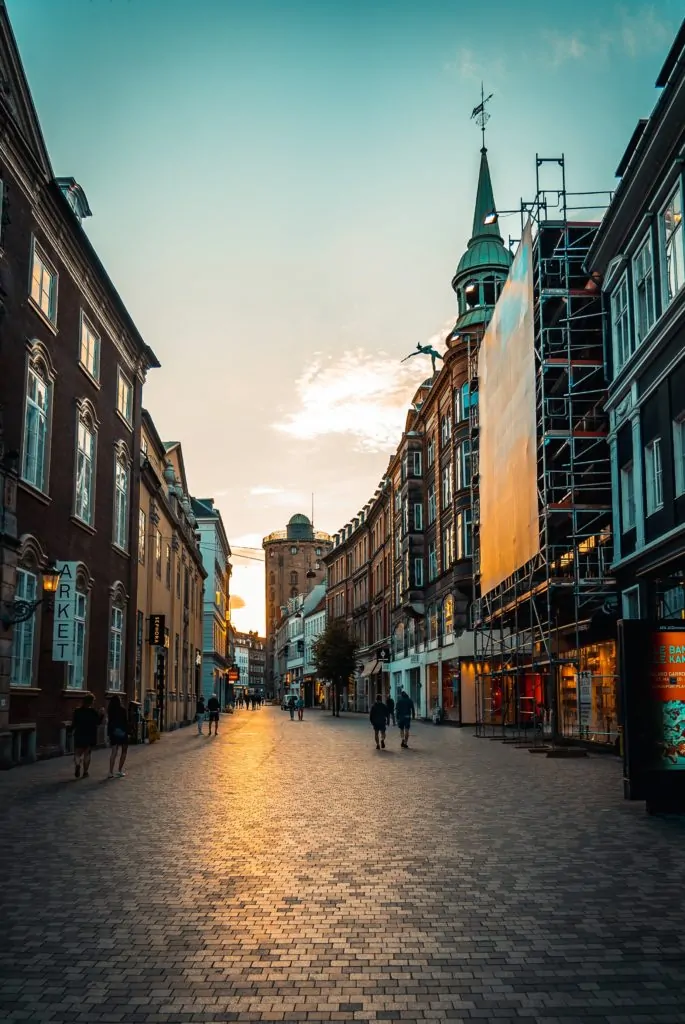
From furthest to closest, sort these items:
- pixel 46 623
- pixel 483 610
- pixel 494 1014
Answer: pixel 483 610
pixel 46 623
pixel 494 1014

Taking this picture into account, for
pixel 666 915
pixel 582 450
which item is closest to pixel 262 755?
pixel 582 450

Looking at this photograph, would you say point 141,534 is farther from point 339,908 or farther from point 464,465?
point 339,908

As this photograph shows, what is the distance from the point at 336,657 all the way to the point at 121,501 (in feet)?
136

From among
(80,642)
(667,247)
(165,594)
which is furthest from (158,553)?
(667,247)

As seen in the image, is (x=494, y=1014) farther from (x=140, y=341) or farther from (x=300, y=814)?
(x=140, y=341)

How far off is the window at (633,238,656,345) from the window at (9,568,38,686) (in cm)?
1478

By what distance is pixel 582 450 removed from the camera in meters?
28.2

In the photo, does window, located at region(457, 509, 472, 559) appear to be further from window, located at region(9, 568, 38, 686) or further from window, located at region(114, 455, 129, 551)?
window, located at region(9, 568, 38, 686)

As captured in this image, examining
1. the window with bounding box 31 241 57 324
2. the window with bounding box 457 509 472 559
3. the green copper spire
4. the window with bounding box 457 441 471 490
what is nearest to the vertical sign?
the window with bounding box 31 241 57 324

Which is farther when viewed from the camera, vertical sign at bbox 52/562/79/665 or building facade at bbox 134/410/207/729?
building facade at bbox 134/410/207/729

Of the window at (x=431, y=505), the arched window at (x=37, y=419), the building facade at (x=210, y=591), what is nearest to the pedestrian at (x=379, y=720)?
the arched window at (x=37, y=419)

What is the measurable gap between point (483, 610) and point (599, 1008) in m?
36.4

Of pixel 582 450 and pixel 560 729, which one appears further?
pixel 560 729

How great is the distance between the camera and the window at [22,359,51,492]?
2202 centimetres
